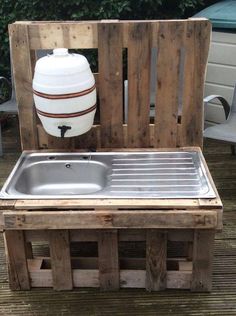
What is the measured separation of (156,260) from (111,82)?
0.98 metres

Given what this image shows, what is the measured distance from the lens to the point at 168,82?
8.26ft

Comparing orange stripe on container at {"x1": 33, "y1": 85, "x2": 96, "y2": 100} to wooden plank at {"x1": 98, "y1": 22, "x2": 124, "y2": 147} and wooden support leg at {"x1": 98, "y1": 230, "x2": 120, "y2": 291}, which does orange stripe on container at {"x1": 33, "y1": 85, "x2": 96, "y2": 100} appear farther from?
wooden support leg at {"x1": 98, "y1": 230, "x2": 120, "y2": 291}

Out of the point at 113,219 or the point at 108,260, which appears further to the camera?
the point at 108,260

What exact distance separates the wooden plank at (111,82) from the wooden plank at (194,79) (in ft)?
1.16

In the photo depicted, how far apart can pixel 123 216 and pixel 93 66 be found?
2781 millimetres

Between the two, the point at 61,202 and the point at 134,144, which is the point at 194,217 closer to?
the point at 61,202

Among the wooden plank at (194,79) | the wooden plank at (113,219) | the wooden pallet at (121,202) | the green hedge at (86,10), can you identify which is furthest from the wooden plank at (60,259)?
the green hedge at (86,10)

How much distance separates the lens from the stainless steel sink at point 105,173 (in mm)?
2244

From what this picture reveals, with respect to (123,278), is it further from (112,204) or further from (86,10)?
(86,10)

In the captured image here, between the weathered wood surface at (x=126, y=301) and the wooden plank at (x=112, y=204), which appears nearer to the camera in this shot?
the wooden plank at (x=112, y=204)

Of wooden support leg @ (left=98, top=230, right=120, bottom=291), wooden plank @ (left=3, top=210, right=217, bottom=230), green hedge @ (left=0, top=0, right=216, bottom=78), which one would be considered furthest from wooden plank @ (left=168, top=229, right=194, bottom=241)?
green hedge @ (left=0, top=0, right=216, bottom=78)

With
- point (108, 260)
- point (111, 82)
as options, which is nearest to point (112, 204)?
point (108, 260)

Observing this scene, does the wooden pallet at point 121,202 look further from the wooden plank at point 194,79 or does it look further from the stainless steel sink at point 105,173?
the stainless steel sink at point 105,173

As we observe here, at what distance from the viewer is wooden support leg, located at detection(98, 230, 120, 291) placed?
2.17 meters
